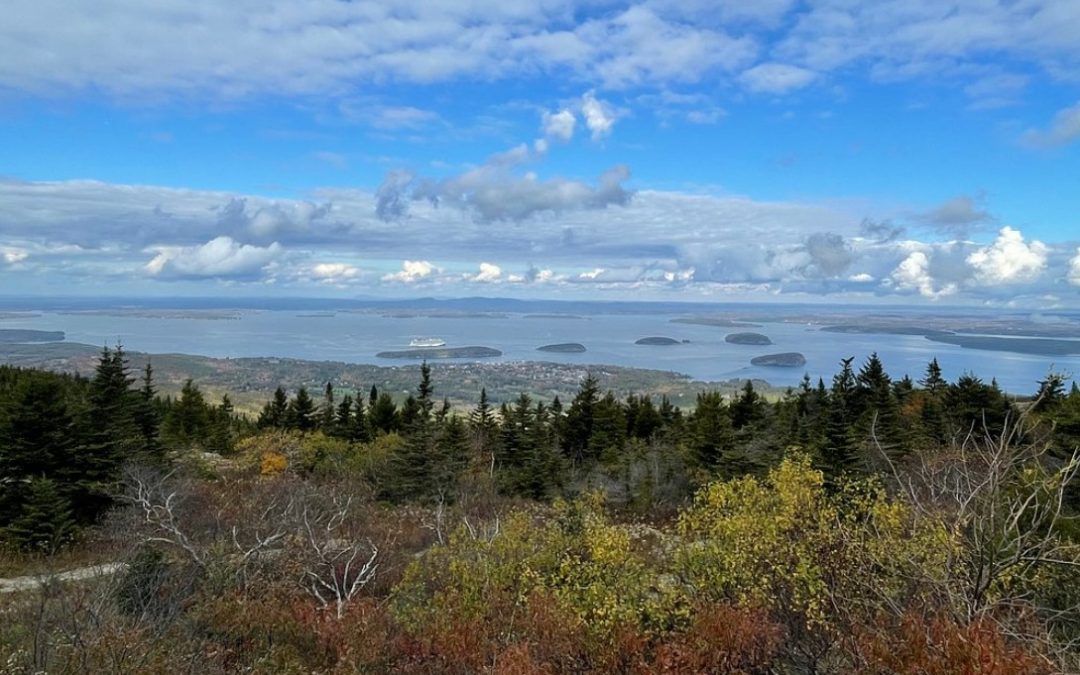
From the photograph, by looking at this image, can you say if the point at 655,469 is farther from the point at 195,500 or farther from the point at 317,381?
the point at 317,381

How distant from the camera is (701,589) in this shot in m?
12.3

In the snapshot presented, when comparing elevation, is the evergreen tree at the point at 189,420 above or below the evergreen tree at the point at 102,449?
below

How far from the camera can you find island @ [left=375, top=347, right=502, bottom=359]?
112 m

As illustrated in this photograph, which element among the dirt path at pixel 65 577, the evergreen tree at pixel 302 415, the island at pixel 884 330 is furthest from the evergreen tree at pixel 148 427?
the island at pixel 884 330

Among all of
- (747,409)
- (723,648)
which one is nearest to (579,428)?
(747,409)

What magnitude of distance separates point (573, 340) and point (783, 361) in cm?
5952

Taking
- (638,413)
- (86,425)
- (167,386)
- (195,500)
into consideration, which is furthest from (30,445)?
(167,386)

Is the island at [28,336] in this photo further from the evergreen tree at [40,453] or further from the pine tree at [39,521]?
the pine tree at [39,521]

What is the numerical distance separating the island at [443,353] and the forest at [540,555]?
79383mm

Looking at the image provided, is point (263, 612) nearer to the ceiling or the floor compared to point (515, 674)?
nearer to the floor

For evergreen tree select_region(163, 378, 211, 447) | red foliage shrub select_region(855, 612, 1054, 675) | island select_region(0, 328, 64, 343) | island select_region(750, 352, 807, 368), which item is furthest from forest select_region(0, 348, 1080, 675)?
island select_region(0, 328, 64, 343)

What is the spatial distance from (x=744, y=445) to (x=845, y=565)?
20.4 meters

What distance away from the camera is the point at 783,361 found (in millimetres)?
97562

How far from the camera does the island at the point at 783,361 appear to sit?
9512 centimetres
